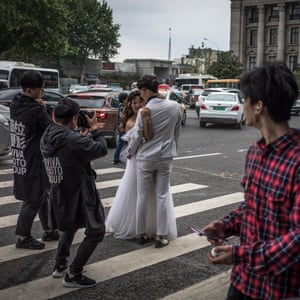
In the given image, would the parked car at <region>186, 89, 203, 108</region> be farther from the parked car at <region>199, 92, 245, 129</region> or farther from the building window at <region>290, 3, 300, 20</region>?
the building window at <region>290, 3, 300, 20</region>

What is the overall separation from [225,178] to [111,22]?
67.9 metres

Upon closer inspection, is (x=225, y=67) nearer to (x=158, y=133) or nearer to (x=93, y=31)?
(x=93, y=31)

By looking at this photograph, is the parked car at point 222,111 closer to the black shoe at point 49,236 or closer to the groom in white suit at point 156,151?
the groom in white suit at point 156,151

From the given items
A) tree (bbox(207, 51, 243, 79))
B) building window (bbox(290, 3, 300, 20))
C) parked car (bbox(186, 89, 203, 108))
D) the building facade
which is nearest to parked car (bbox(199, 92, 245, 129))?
parked car (bbox(186, 89, 203, 108))

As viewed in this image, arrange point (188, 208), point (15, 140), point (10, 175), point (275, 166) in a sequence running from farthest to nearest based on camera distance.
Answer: point (10, 175) → point (188, 208) → point (15, 140) → point (275, 166)

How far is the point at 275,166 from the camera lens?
6.78 feet

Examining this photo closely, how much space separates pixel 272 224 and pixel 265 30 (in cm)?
9061

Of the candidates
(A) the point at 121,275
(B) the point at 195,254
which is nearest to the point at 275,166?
(A) the point at 121,275

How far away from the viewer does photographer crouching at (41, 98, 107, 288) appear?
399 cm

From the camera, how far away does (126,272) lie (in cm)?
473

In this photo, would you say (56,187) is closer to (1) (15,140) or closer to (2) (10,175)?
(1) (15,140)

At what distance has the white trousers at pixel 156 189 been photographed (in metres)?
5.43

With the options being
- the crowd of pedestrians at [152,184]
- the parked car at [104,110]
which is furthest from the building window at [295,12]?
the crowd of pedestrians at [152,184]

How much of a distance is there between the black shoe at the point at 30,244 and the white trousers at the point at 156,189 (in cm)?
106
